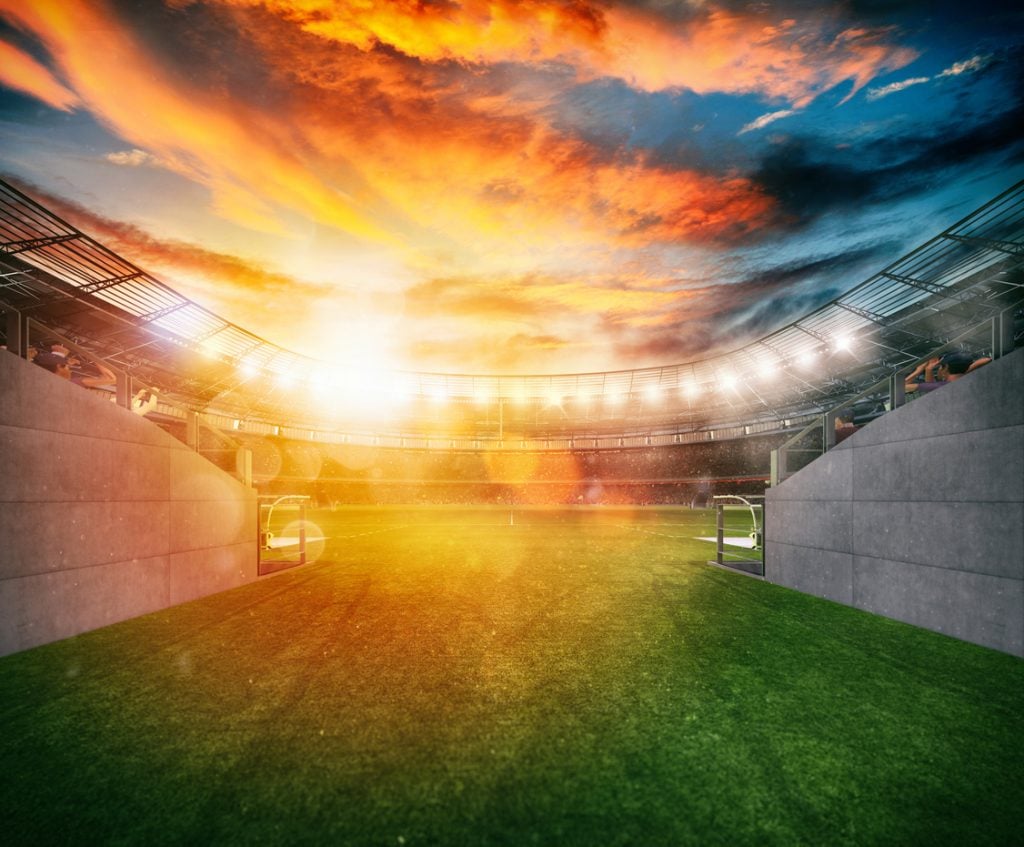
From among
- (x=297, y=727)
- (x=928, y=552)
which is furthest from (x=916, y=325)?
(x=297, y=727)

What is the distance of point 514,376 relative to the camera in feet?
187

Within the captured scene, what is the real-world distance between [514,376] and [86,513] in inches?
2054

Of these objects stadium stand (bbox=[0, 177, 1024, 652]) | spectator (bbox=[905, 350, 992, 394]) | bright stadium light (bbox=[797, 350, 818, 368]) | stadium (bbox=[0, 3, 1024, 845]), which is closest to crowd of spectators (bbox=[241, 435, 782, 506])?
stadium stand (bbox=[0, 177, 1024, 652])

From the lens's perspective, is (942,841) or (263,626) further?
(263,626)

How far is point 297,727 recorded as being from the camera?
134 inches

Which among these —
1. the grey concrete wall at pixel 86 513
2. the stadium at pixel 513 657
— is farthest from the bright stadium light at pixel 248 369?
the grey concrete wall at pixel 86 513

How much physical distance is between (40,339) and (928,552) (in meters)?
11.4

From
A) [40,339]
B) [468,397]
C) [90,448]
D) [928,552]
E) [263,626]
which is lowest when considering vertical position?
[263,626]

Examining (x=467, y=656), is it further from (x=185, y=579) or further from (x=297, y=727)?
(x=185, y=579)

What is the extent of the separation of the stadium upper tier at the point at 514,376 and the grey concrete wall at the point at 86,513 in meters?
1.28

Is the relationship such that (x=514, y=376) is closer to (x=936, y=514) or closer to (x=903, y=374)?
(x=903, y=374)

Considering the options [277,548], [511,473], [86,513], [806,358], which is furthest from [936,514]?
[511,473]

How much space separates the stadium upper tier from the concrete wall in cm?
750

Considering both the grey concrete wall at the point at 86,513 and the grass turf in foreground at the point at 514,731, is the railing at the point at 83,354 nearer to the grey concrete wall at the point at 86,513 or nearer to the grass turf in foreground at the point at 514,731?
the grey concrete wall at the point at 86,513
